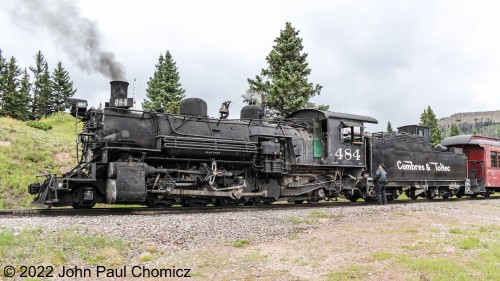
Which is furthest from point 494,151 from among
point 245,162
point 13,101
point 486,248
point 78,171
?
point 13,101

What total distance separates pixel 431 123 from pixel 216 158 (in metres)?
58.1

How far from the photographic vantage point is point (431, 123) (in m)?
63.0

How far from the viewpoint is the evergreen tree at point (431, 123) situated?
5987cm

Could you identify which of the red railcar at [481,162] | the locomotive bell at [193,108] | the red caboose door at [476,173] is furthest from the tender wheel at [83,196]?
the red caboose door at [476,173]

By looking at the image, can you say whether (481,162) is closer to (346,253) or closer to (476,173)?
(476,173)

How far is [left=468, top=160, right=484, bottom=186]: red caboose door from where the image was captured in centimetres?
2297

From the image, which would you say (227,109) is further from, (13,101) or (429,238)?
(13,101)

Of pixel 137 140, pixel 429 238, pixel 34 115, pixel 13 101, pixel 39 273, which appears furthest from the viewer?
pixel 34 115

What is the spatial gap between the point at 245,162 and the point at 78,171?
17.3 ft

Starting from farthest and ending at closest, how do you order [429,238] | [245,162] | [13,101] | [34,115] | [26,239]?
[34,115] < [13,101] < [245,162] < [429,238] < [26,239]

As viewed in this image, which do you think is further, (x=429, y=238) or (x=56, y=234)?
(x=429, y=238)

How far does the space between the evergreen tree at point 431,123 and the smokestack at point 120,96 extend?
185 feet

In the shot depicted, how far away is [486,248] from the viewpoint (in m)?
7.44

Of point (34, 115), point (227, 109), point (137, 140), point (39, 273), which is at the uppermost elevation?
point (34, 115)
